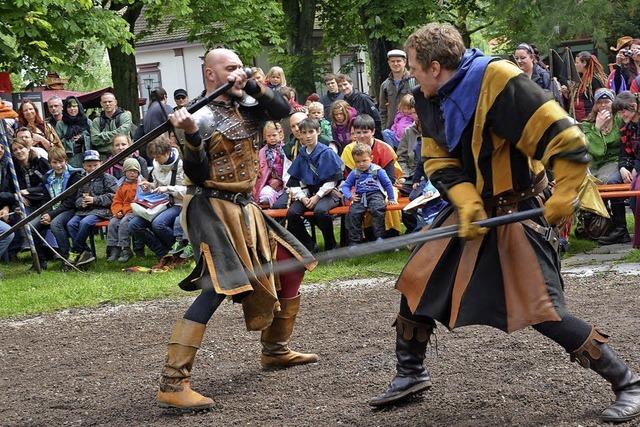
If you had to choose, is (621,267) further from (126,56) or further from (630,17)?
(630,17)

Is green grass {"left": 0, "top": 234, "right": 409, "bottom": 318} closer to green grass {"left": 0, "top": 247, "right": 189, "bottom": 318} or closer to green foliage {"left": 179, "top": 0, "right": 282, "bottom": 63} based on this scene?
green grass {"left": 0, "top": 247, "right": 189, "bottom": 318}

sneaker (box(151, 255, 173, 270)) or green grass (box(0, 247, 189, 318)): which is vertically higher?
sneaker (box(151, 255, 173, 270))

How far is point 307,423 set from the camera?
14.5ft

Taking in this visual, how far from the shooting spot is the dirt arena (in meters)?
4.45

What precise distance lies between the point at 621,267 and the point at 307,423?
4.25 metres

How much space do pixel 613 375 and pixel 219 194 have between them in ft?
6.74

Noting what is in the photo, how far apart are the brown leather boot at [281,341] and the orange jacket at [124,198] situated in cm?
525

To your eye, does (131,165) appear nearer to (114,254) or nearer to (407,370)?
(114,254)

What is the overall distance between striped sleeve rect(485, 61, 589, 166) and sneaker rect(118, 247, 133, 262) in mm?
7019

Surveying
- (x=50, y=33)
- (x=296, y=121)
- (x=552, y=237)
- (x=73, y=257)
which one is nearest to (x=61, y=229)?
(x=73, y=257)

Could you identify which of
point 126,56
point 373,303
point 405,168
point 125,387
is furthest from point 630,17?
point 125,387

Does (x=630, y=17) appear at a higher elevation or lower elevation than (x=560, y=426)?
higher

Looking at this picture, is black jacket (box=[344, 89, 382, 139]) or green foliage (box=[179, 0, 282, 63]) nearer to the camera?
black jacket (box=[344, 89, 382, 139])

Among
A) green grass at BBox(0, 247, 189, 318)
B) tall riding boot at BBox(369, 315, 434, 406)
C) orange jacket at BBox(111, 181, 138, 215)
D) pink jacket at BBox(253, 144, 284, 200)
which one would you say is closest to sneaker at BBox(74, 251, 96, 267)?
green grass at BBox(0, 247, 189, 318)
